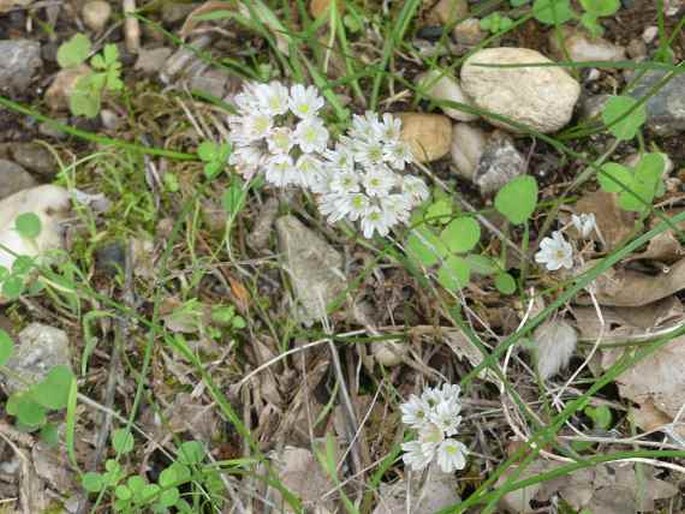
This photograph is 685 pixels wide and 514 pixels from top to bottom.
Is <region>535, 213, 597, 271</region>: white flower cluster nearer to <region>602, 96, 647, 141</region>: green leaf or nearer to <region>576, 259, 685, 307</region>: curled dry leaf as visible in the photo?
<region>576, 259, 685, 307</region>: curled dry leaf

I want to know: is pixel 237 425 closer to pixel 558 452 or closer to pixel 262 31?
pixel 558 452

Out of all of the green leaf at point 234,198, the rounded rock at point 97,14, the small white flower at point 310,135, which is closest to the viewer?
the small white flower at point 310,135

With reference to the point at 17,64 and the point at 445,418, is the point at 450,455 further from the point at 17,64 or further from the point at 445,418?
the point at 17,64

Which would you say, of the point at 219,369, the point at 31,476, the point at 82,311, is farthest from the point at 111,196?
the point at 31,476

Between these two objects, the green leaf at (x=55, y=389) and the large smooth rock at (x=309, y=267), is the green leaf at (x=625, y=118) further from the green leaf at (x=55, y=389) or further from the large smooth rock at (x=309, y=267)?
the green leaf at (x=55, y=389)

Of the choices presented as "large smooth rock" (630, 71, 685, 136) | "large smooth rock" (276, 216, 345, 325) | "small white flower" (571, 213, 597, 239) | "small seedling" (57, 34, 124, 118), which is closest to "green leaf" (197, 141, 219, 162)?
"large smooth rock" (276, 216, 345, 325)

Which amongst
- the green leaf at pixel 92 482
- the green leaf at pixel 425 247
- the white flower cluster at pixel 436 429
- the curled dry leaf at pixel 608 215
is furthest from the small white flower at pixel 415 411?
the green leaf at pixel 92 482

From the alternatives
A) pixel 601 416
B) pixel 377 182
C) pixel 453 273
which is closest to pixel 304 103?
pixel 377 182
